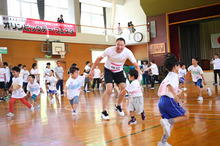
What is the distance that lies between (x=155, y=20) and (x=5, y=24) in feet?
34.6

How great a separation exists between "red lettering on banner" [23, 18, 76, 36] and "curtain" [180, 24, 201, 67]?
30.6 feet

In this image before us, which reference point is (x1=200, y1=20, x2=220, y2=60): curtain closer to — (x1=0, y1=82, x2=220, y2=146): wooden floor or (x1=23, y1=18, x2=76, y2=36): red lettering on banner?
(x1=23, y1=18, x2=76, y2=36): red lettering on banner

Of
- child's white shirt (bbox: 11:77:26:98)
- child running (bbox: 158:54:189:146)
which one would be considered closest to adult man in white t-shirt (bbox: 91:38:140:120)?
child running (bbox: 158:54:189:146)

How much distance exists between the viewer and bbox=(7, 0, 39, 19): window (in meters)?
18.0

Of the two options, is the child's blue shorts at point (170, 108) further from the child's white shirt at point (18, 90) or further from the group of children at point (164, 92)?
the child's white shirt at point (18, 90)

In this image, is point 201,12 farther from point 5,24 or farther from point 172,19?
point 5,24

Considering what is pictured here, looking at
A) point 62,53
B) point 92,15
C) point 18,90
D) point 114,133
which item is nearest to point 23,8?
point 62,53

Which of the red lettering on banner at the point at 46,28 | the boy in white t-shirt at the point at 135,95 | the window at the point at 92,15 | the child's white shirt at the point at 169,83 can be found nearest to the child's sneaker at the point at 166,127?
the child's white shirt at the point at 169,83

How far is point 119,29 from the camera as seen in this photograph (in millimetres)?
20891

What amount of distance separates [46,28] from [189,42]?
12.1 meters

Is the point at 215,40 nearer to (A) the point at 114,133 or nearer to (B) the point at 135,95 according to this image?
(B) the point at 135,95

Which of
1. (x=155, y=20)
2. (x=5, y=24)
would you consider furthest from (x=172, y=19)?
(x=5, y=24)

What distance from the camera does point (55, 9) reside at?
20.9 meters

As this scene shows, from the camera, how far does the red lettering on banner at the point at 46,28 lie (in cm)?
1525
